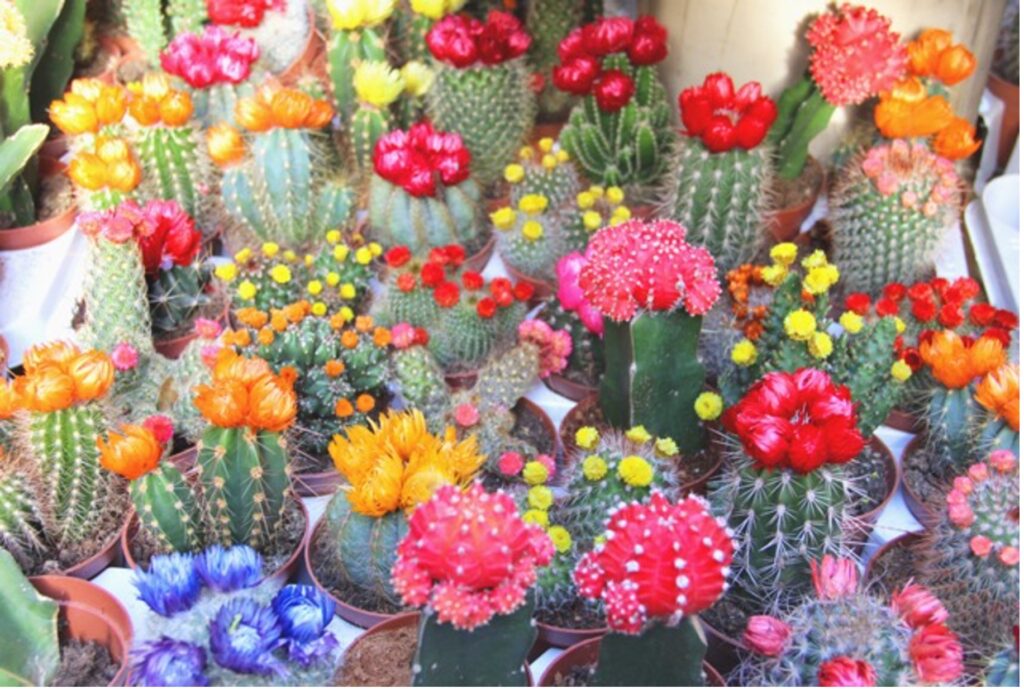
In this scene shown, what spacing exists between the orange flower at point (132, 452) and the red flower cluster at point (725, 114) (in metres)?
1.26

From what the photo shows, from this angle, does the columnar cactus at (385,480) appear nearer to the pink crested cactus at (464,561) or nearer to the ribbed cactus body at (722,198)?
the pink crested cactus at (464,561)

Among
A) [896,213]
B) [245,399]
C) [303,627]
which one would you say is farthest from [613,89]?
[303,627]

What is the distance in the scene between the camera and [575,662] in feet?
5.26

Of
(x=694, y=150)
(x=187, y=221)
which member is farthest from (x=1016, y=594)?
(x=187, y=221)

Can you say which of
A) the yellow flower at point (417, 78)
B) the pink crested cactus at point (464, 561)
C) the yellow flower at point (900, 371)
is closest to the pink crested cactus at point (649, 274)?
the yellow flower at point (900, 371)

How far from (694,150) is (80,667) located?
153cm

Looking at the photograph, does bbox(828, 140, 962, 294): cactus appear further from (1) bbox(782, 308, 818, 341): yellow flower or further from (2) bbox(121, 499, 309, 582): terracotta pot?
(2) bbox(121, 499, 309, 582): terracotta pot

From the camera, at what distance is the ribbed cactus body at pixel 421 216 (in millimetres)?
2340

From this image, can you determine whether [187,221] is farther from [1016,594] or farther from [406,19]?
[1016,594]

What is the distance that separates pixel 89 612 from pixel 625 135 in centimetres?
162

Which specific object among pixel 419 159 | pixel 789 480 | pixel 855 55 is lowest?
pixel 789 480

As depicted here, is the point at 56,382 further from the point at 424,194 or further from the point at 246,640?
the point at 424,194

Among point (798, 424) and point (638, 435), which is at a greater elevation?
point (798, 424)

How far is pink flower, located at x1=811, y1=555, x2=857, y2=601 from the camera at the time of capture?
1442 mm
